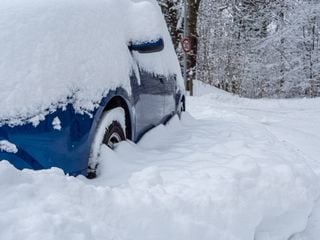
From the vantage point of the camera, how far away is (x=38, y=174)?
2.22 m

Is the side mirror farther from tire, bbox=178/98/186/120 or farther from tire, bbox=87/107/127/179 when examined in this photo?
tire, bbox=178/98/186/120

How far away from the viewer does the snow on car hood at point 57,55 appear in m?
2.60

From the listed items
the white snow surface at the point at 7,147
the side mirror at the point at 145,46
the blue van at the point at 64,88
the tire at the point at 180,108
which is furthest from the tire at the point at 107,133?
the tire at the point at 180,108

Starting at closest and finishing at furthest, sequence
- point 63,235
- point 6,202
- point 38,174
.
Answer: point 63,235 < point 6,202 < point 38,174

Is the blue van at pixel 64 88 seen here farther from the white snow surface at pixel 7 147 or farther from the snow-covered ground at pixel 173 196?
the snow-covered ground at pixel 173 196

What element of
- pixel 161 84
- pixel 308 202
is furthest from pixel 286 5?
pixel 308 202

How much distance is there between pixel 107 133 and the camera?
10.9 feet

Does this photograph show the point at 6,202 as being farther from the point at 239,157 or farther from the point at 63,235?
the point at 239,157

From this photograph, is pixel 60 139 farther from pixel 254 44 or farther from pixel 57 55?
pixel 254 44

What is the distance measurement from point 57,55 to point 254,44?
61.7ft

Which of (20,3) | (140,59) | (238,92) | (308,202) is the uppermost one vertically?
(20,3)

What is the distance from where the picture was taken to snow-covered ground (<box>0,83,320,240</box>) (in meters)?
1.95

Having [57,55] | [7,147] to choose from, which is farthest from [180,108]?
[7,147]

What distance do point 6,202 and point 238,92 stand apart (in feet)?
59.9
